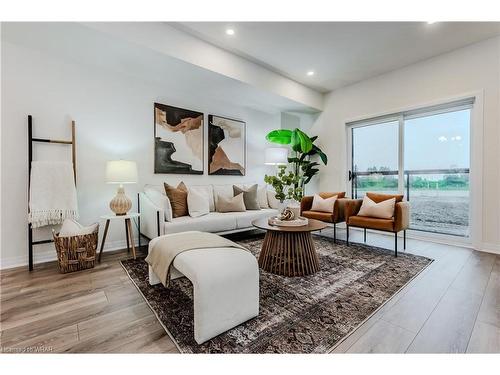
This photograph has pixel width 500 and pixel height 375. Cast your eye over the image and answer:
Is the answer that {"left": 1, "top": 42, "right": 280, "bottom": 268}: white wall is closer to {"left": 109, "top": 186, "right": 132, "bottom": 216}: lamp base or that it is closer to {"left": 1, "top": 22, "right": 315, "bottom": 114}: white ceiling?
{"left": 1, "top": 22, "right": 315, "bottom": 114}: white ceiling

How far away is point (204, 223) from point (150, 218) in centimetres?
68

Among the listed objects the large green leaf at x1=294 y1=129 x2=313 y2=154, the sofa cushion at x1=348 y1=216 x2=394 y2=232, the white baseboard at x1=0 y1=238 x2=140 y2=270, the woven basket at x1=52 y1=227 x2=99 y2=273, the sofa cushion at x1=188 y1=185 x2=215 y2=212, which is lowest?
the white baseboard at x1=0 y1=238 x2=140 y2=270

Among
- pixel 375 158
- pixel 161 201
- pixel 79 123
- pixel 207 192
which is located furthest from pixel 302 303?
pixel 375 158

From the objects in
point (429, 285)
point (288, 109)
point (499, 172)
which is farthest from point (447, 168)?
point (288, 109)

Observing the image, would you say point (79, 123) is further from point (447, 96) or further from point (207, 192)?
point (447, 96)

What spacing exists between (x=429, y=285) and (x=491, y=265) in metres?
1.14

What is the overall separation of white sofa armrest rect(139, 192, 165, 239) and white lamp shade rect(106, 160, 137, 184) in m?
0.40

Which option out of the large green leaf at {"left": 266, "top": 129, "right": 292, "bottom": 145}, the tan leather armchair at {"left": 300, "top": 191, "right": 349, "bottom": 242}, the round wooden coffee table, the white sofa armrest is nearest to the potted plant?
the large green leaf at {"left": 266, "top": 129, "right": 292, "bottom": 145}

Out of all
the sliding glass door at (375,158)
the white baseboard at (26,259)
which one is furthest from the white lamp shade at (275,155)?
the white baseboard at (26,259)

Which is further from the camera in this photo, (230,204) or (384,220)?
(230,204)

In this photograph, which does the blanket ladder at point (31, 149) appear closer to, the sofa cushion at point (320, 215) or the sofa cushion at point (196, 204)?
the sofa cushion at point (196, 204)

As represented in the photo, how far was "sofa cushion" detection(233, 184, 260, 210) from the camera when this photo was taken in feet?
12.7

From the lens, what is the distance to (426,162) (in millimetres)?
3727

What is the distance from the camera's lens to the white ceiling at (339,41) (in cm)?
270
